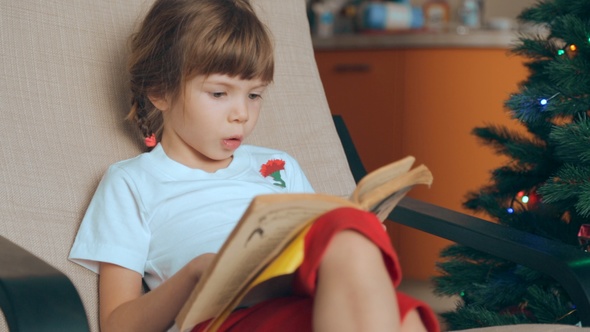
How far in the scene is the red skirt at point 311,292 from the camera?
0.86m

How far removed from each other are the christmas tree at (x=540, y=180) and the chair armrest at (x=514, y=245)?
264mm

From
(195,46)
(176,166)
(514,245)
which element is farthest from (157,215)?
(514,245)

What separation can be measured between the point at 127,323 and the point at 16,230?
23 centimetres

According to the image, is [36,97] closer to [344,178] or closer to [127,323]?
[127,323]

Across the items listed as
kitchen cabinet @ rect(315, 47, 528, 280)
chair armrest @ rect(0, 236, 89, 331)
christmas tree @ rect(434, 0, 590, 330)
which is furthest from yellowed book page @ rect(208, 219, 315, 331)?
kitchen cabinet @ rect(315, 47, 528, 280)

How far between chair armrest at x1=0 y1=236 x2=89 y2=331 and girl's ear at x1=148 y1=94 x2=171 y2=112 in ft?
1.31

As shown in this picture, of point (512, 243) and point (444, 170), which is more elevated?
point (512, 243)

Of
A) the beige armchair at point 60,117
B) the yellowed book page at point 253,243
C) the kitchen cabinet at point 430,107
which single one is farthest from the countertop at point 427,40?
the yellowed book page at point 253,243

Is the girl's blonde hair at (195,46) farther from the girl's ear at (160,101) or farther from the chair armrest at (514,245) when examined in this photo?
the chair armrest at (514,245)

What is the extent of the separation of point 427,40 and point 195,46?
177 centimetres

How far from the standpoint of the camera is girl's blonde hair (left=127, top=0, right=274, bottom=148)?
1210 mm

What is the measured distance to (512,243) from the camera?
4.17 feet

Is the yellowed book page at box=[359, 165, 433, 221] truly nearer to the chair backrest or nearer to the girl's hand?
the girl's hand

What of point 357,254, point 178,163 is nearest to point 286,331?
point 357,254
